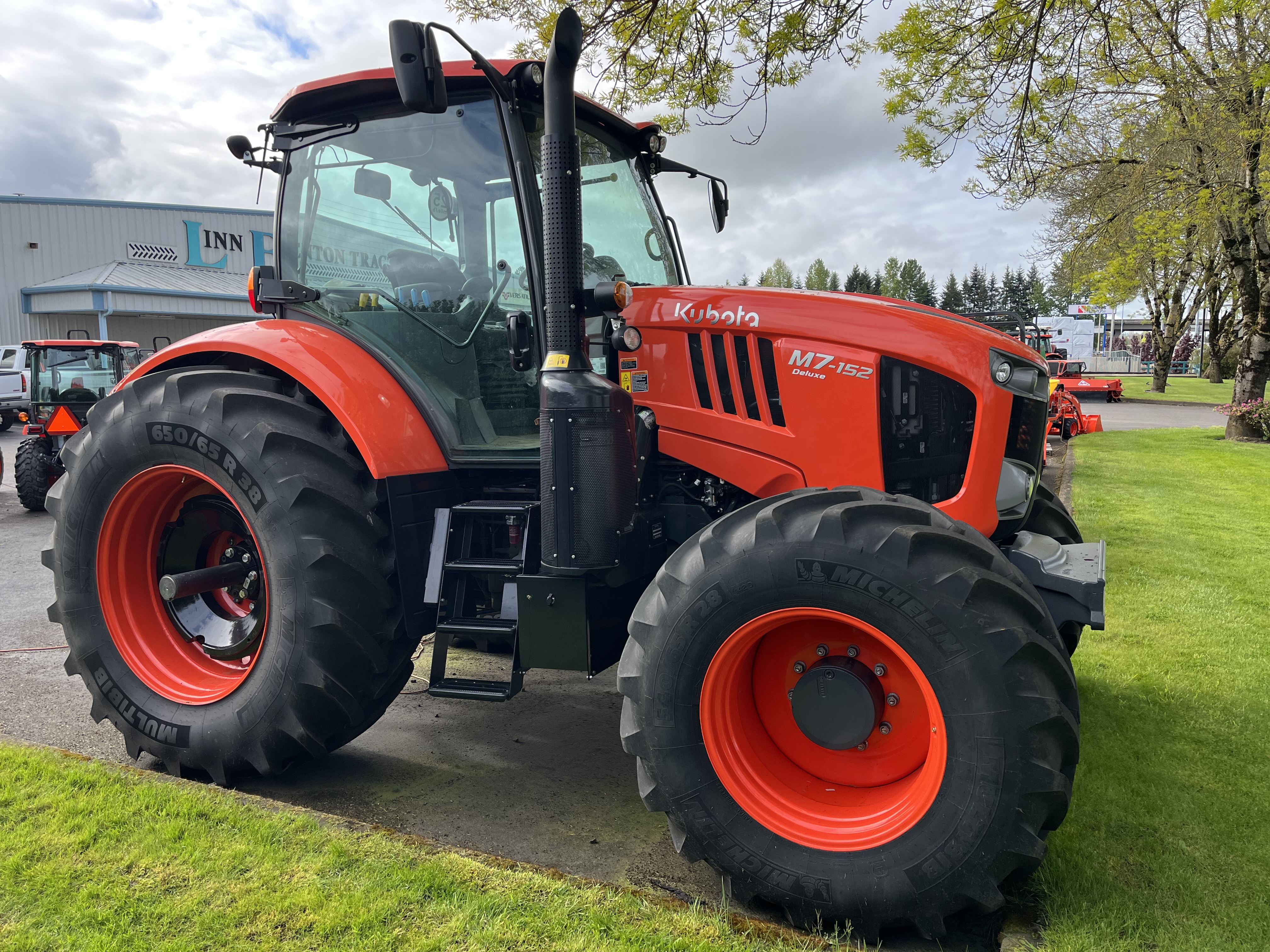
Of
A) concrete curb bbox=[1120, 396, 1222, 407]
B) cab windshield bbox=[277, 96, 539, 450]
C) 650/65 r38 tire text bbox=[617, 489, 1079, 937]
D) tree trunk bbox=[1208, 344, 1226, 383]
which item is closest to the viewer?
650/65 r38 tire text bbox=[617, 489, 1079, 937]

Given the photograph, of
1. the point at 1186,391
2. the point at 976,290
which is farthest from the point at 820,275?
the point at 1186,391

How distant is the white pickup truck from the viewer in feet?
66.5

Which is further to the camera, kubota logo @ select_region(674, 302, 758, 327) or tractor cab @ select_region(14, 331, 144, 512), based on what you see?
tractor cab @ select_region(14, 331, 144, 512)

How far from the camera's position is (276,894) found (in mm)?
2562

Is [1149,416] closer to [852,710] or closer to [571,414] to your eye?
[852,710]

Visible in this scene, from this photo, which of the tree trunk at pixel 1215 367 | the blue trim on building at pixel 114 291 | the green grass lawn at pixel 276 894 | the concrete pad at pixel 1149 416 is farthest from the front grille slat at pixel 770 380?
the tree trunk at pixel 1215 367

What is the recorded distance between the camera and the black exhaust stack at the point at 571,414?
292 centimetres

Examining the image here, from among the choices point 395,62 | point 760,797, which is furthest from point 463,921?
point 395,62

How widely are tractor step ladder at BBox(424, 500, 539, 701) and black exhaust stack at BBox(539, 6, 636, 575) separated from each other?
277 millimetres

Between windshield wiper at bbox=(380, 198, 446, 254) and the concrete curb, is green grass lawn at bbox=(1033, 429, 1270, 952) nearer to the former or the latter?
windshield wiper at bbox=(380, 198, 446, 254)

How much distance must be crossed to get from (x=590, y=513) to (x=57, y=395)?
13.4m

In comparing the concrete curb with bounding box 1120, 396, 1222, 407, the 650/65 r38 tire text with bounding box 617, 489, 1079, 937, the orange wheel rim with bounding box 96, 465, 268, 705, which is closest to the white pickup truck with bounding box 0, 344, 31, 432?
the orange wheel rim with bounding box 96, 465, 268, 705

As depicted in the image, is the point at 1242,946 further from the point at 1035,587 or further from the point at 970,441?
the point at 970,441

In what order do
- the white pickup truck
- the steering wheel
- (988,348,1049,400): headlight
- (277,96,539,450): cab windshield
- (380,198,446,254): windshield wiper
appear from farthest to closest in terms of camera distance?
the white pickup truck
the steering wheel
(380,198,446,254): windshield wiper
(277,96,539,450): cab windshield
(988,348,1049,400): headlight
